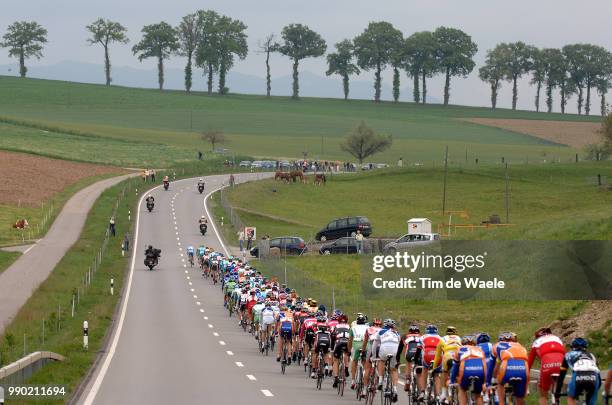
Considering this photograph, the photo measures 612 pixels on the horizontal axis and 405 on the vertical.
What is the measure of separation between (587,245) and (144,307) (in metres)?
18.2

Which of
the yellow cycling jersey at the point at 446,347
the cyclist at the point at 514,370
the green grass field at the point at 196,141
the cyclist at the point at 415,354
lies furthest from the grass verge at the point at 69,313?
the green grass field at the point at 196,141

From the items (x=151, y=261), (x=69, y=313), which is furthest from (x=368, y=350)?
(x=151, y=261)

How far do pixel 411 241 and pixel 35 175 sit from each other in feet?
172

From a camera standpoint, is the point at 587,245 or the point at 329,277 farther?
the point at 329,277

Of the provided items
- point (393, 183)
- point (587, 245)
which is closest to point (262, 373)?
point (587, 245)

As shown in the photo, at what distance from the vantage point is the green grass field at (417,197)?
9581 centimetres

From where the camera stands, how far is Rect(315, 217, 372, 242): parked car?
83312mm

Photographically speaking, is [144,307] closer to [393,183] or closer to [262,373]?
[262,373]

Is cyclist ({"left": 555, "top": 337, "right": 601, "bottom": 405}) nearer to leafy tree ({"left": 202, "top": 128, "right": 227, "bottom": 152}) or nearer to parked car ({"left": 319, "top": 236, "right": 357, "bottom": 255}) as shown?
parked car ({"left": 319, "top": 236, "right": 357, "bottom": 255})

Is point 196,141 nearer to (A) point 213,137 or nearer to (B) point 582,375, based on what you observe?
(A) point 213,137

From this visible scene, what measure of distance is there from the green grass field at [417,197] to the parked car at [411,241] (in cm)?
1147

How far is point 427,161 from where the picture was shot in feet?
518

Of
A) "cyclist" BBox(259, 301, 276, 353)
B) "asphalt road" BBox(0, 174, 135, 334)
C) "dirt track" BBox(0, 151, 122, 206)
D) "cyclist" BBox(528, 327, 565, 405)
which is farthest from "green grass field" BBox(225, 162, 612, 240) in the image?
"cyclist" BBox(528, 327, 565, 405)

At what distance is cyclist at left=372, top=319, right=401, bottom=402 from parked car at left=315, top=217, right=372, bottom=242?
188 feet
